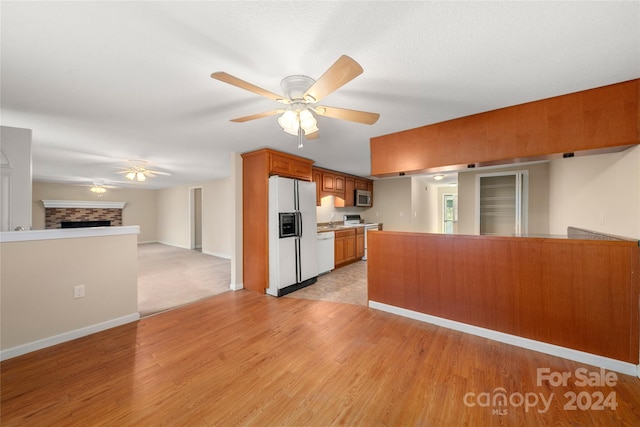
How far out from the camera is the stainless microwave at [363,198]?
6492 millimetres

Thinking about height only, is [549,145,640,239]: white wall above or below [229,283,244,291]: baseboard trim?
above

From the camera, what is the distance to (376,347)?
2.28 meters

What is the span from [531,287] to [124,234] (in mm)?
4475

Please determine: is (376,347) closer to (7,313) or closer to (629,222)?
(629,222)

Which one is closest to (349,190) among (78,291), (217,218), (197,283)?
(217,218)

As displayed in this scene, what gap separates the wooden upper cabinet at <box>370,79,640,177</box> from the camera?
1.96 metres

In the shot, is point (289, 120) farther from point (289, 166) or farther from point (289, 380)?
point (289, 166)

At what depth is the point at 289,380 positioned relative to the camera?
1842mm

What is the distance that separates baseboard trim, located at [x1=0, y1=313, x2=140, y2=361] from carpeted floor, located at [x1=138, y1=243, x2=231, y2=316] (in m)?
0.27

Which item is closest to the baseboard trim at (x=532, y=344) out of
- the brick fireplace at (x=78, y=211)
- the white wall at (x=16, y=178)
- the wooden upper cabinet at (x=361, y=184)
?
the wooden upper cabinet at (x=361, y=184)

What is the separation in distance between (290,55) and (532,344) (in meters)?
3.24

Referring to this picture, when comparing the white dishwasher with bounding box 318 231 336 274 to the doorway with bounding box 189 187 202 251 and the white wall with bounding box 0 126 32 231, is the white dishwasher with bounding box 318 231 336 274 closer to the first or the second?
the white wall with bounding box 0 126 32 231

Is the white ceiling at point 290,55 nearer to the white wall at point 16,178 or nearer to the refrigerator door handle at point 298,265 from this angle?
the white wall at point 16,178

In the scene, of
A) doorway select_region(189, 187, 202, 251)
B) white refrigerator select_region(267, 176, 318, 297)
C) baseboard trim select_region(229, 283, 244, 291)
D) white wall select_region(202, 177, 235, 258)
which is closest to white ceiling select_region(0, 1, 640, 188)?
white refrigerator select_region(267, 176, 318, 297)
